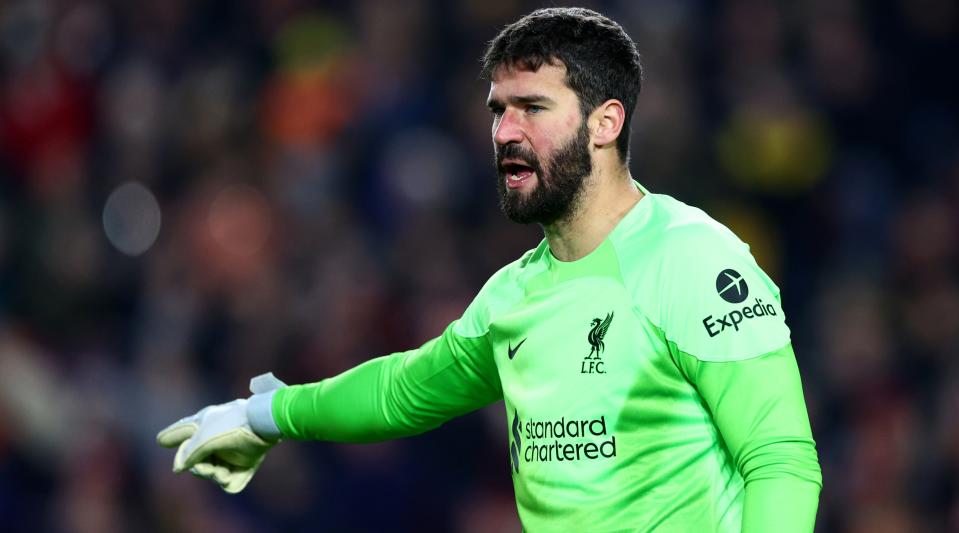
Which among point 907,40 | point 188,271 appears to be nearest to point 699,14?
point 907,40

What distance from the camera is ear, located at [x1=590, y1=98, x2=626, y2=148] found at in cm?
369

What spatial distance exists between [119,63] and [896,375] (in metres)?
5.45

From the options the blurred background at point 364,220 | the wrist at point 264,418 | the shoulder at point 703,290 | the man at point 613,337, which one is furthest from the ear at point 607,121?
the blurred background at point 364,220

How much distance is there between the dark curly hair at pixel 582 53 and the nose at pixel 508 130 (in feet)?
0.41

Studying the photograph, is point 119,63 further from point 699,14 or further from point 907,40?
point 907,40

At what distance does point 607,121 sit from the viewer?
12.2 ft

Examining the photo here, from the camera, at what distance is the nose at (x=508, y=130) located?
3662 mm

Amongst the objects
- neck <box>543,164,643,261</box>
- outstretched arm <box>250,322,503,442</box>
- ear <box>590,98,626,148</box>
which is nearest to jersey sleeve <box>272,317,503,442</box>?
outstretched arm <box>250,322,503,442</box>

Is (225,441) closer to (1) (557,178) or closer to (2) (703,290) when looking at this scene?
(1) (557,178)

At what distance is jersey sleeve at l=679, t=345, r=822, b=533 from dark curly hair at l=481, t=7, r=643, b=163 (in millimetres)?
777

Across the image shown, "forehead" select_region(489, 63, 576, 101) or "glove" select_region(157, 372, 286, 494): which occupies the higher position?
"forehead" select_region(489, 63, 576, 101)

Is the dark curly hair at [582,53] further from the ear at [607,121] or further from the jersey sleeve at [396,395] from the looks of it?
the jersey sleeve at [396,395]

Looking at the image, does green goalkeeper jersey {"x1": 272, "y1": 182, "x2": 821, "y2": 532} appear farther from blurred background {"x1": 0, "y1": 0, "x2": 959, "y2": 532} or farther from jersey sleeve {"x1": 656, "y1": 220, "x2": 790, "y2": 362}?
blurred background {"x1": 0, "y1": 0, "x2": 959, "y2": 532}

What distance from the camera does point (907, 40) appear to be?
375 inches
